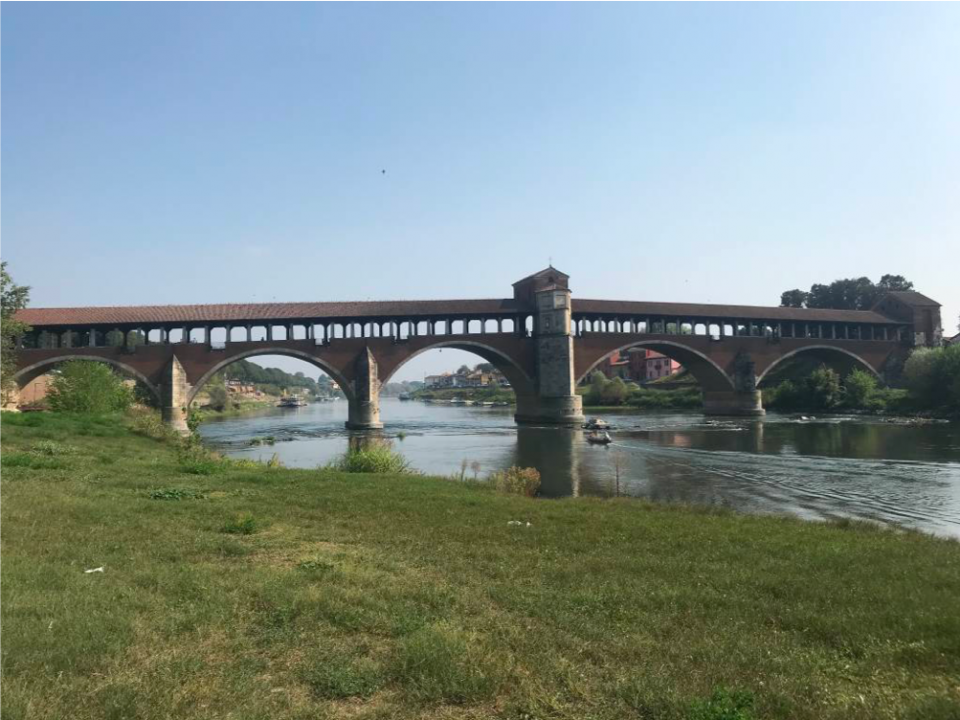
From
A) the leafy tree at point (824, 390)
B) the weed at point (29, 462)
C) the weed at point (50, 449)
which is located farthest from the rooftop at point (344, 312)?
the weed at point (29, 462)

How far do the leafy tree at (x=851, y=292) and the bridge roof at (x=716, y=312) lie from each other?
32.8 m

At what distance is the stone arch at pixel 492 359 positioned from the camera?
55906 mm

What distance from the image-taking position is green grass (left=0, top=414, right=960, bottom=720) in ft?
12.8

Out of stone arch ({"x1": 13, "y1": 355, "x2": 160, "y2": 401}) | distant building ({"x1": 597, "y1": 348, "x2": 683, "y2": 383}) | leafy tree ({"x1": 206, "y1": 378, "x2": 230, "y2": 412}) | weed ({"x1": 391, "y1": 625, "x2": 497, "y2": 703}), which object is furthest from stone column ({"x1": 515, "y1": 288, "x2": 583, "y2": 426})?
leafy tree ({"x1": 206, "y1": 378, "x2": 230, "y2": 412})

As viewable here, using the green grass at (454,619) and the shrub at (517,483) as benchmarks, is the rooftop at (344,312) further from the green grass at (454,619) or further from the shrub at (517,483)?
the green grass at (454,619)

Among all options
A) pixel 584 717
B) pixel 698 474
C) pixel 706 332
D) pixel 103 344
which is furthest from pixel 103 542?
pixel 706 332

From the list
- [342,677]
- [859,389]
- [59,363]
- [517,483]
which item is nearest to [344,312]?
[59,363]

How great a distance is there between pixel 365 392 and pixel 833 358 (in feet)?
165

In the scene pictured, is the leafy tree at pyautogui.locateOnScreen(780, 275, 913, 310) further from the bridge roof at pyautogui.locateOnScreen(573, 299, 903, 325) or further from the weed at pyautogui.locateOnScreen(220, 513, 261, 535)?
the weed at pyautogui.locateOnScreen(220, 513, 261, 535)

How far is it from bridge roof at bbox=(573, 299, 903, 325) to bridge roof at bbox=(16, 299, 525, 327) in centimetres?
836

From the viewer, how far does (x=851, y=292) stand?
100938mm

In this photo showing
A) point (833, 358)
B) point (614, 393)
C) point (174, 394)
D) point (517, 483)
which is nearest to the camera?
point (517, 483)

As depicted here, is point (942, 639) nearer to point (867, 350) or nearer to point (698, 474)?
point (698, 474)

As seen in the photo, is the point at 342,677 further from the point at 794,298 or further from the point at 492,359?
the point at 794,298
